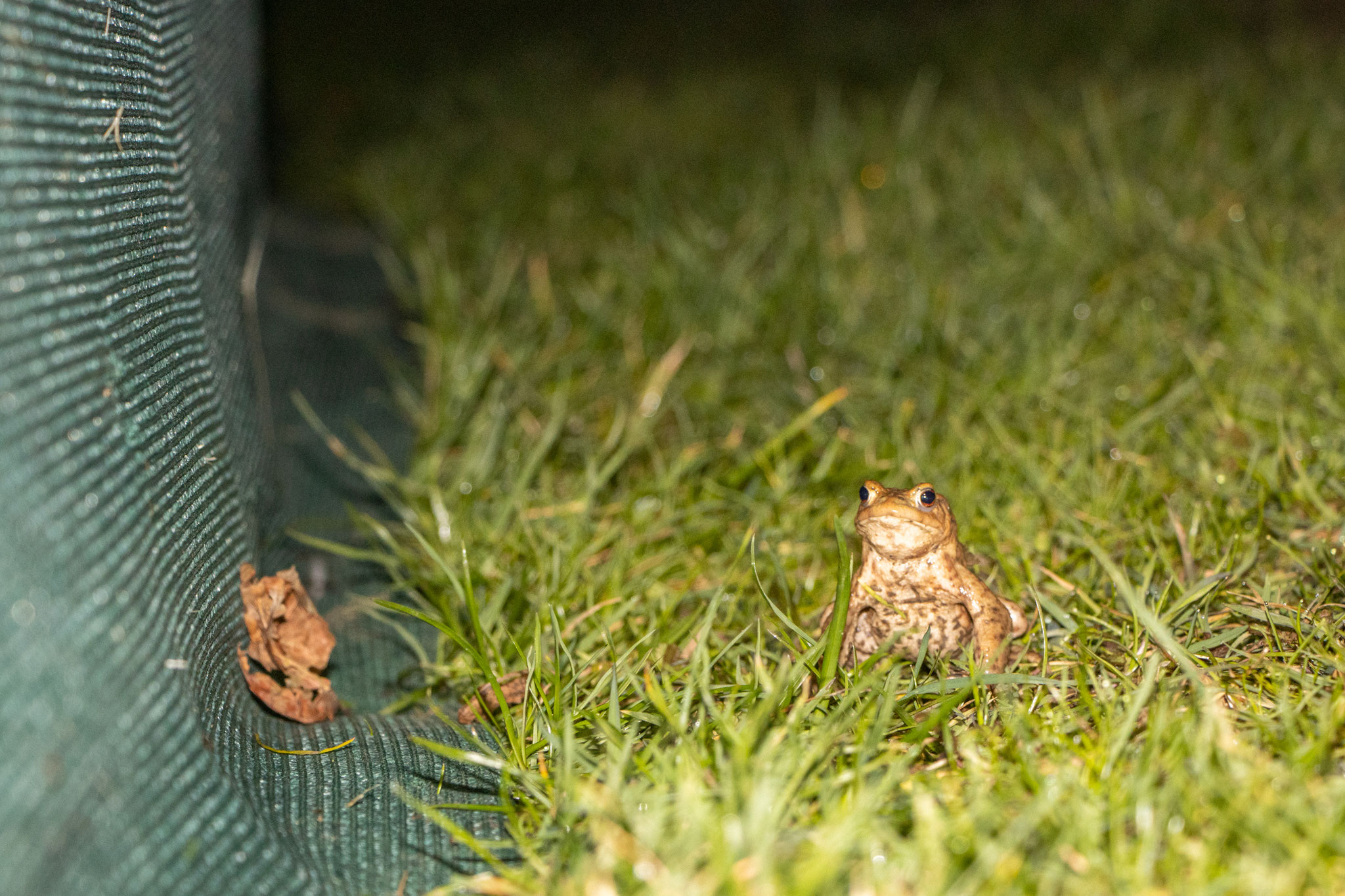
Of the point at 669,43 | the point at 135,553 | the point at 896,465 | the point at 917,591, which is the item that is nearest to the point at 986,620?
the point at 917,591

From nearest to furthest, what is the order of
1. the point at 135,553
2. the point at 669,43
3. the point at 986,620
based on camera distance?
the point at 135,553
the point at 986,620
the point at 669,43

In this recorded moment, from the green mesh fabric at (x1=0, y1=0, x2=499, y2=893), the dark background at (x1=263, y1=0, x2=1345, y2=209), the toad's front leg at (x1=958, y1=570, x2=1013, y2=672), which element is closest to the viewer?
the green mesh fabric at (x1=0, y1=0, x2=499, y2=893)

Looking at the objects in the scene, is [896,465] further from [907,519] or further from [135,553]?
[135,553]

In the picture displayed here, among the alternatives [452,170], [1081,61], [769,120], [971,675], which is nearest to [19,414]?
[971,675]

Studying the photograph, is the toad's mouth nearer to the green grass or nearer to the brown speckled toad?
the brown speckled toad

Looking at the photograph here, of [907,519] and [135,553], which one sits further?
[907,519]

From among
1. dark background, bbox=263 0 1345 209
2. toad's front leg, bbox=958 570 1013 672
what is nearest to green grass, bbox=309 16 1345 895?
toad's front leg, bbox=958 570 1013 672
